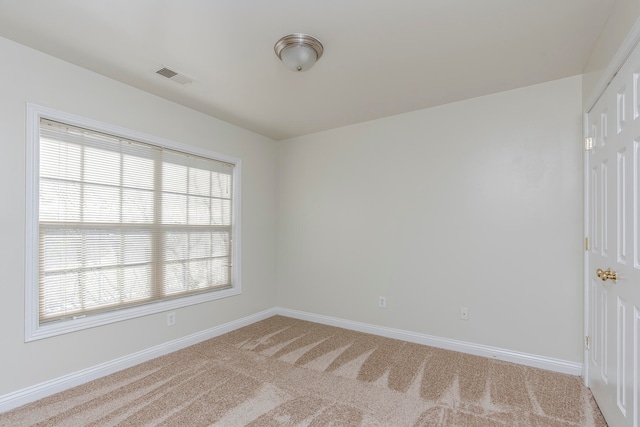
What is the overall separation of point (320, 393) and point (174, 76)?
279 centimetres

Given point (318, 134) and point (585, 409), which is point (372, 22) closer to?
point (318, 134)

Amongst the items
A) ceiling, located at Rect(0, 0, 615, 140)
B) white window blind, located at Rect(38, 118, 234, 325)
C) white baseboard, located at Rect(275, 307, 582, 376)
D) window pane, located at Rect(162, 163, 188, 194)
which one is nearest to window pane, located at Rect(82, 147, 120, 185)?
white window blind, located at Rect(38, 118, 234, 325)

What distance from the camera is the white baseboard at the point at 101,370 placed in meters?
2.14

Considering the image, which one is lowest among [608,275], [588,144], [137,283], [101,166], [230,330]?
[230,330]

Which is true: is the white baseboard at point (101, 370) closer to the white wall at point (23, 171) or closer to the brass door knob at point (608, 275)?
the white wall at point (23, 171)

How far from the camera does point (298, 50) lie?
7.01 feet

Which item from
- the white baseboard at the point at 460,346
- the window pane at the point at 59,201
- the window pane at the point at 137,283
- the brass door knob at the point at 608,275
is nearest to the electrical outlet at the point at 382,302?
the white baseboard at the point at 460,346

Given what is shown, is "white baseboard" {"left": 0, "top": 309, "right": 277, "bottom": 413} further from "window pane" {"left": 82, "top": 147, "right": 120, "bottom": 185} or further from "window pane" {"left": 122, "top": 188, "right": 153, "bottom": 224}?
"window pane" {"left": 82, "top": 147, "right": 120, "bottom": 185}

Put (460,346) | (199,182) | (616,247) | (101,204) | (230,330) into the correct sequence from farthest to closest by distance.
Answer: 1. (230,330)
2. (199,182)
3. (460,346)
4. (101,204)
5. (616,247)

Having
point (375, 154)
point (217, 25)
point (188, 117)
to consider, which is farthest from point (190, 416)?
point (375, 154)

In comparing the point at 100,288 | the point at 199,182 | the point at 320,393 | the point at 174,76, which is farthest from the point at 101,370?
the point at 174,76

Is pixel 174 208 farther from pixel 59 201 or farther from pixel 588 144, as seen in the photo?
pixel 588 144

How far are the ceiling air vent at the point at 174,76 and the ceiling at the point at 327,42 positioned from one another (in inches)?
1.9

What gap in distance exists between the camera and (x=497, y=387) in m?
2.41
